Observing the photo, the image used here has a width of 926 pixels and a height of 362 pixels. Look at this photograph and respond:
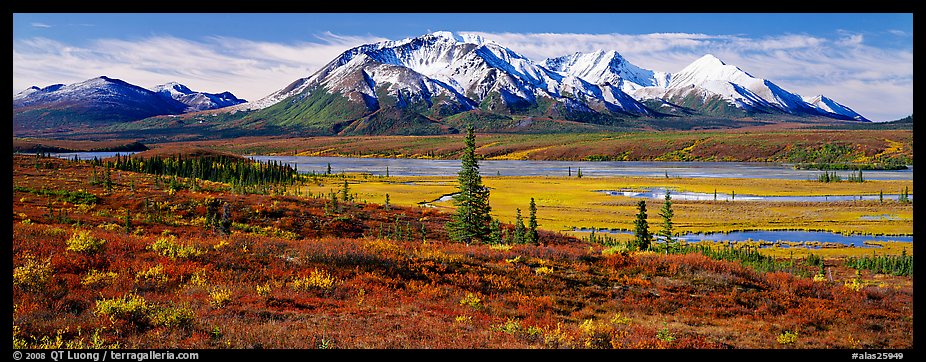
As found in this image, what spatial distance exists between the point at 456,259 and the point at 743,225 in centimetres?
5600

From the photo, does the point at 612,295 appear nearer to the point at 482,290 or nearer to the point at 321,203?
the point at 482,290

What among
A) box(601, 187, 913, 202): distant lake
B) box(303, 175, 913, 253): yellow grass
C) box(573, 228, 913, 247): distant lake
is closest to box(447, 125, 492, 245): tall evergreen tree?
box(303, 175, 913, 253): yellow grass

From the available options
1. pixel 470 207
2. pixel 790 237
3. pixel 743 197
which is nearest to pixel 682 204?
pixel 743 197

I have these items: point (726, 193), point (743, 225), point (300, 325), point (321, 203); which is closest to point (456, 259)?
point (300, 325)

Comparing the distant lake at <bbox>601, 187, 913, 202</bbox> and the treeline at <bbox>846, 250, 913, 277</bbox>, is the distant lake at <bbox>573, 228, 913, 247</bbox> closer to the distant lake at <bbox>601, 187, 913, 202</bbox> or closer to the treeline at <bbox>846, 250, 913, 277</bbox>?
the treeline at <bbox>846, 250, 913, 277</bbox>

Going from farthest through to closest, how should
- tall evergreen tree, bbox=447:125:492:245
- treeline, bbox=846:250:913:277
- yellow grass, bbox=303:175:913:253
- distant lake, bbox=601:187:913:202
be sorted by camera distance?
distant lake, bbox=601:187:913:202 < yellow grass, bbox=303:175:913:253 < tall evergreen tree, bbox=447:125:492:245 < treeline, bbox=846:250:913:277

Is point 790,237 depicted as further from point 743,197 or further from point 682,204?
point 743,197

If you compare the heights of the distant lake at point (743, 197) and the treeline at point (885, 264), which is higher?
the distant lake at point (743, 197)

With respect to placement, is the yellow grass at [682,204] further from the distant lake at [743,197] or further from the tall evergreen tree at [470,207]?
the tall evergreen tree at [470,207]

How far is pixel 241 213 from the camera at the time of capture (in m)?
48.6

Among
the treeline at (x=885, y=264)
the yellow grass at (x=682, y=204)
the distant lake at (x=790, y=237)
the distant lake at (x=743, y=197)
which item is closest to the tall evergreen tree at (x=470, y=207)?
the yellow grass at (x=682, y=204)

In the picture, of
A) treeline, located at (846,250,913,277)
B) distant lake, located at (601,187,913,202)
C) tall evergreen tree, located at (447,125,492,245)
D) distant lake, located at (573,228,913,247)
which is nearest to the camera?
treeline, located at (846,250,913,277)
